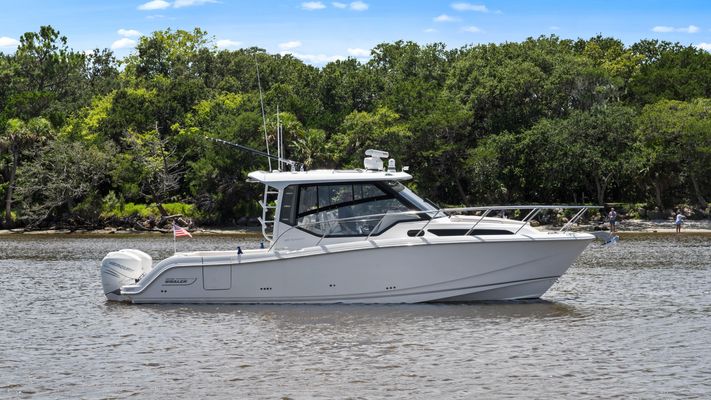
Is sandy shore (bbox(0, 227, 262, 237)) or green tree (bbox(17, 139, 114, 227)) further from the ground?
green tree (bbox(17, 139, 114, 227))

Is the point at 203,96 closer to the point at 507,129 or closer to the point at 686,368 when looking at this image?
the point at 507,129

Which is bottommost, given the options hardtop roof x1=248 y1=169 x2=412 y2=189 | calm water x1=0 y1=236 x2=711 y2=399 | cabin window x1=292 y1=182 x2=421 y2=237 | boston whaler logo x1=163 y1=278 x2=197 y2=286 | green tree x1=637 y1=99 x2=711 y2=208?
calm water x1=0 y1=236 x2=711 y2=399

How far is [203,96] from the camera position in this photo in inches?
3179

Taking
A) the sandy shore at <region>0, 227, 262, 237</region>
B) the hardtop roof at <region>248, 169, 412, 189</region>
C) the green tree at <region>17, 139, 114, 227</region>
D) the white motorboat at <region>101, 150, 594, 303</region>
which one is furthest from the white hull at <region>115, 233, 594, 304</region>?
the green tree at <region>17, 139, 114, 227</region>

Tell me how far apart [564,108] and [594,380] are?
5725 centimetres

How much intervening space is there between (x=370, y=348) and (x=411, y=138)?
4698 centimetres

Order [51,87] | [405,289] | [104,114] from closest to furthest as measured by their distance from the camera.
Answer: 1. [405,289]
2. [104,114]
3. [51,87]

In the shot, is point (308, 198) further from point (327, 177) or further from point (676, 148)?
point (676, 148)

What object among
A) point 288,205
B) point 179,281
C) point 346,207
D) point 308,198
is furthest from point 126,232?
point 346,207

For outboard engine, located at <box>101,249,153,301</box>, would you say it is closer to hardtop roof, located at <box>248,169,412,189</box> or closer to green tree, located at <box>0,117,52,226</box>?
hardtop roof, located at <box>248,169,412,189</box>

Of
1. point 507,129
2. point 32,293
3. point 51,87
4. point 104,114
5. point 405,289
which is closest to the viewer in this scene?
point 405,289

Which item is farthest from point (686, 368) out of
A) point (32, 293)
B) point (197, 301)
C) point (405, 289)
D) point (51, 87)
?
point (51, 87)

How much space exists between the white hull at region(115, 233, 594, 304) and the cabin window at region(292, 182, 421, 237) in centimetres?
86

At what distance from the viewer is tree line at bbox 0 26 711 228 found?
62.5m
